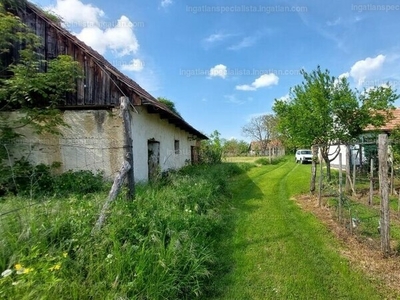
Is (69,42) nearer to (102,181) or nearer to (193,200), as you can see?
(102,181)

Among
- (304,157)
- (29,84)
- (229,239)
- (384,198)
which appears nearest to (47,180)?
(29,84)

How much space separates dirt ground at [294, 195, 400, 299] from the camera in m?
3.09

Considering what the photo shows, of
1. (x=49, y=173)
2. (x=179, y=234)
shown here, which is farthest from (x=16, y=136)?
(x=179, y=234)

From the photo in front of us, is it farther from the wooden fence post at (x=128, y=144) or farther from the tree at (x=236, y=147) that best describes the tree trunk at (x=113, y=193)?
the tree at (x=236, y=147)

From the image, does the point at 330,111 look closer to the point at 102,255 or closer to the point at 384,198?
the point at 384,198

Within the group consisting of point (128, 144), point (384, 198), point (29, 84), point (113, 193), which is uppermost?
point (29, 84)

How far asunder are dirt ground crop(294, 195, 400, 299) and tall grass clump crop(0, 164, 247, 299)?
6.96 ft

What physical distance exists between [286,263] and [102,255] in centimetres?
261

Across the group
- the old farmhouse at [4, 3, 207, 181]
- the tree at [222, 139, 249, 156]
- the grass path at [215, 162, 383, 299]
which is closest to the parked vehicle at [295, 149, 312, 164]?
the grass path at [215, 162, 383, 299]

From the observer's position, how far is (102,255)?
9.30 ft

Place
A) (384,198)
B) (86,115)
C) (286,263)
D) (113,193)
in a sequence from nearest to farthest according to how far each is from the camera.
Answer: (113,193) → (286,263) → (384,198) → (86,115)

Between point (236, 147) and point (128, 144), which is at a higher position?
point (236, 147)

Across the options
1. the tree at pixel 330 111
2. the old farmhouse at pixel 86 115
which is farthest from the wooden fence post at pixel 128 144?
the tree at pixel 330 111

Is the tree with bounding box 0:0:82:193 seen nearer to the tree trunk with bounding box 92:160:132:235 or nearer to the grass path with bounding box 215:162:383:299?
the tree trunk with bounding box 92:160:132:235
